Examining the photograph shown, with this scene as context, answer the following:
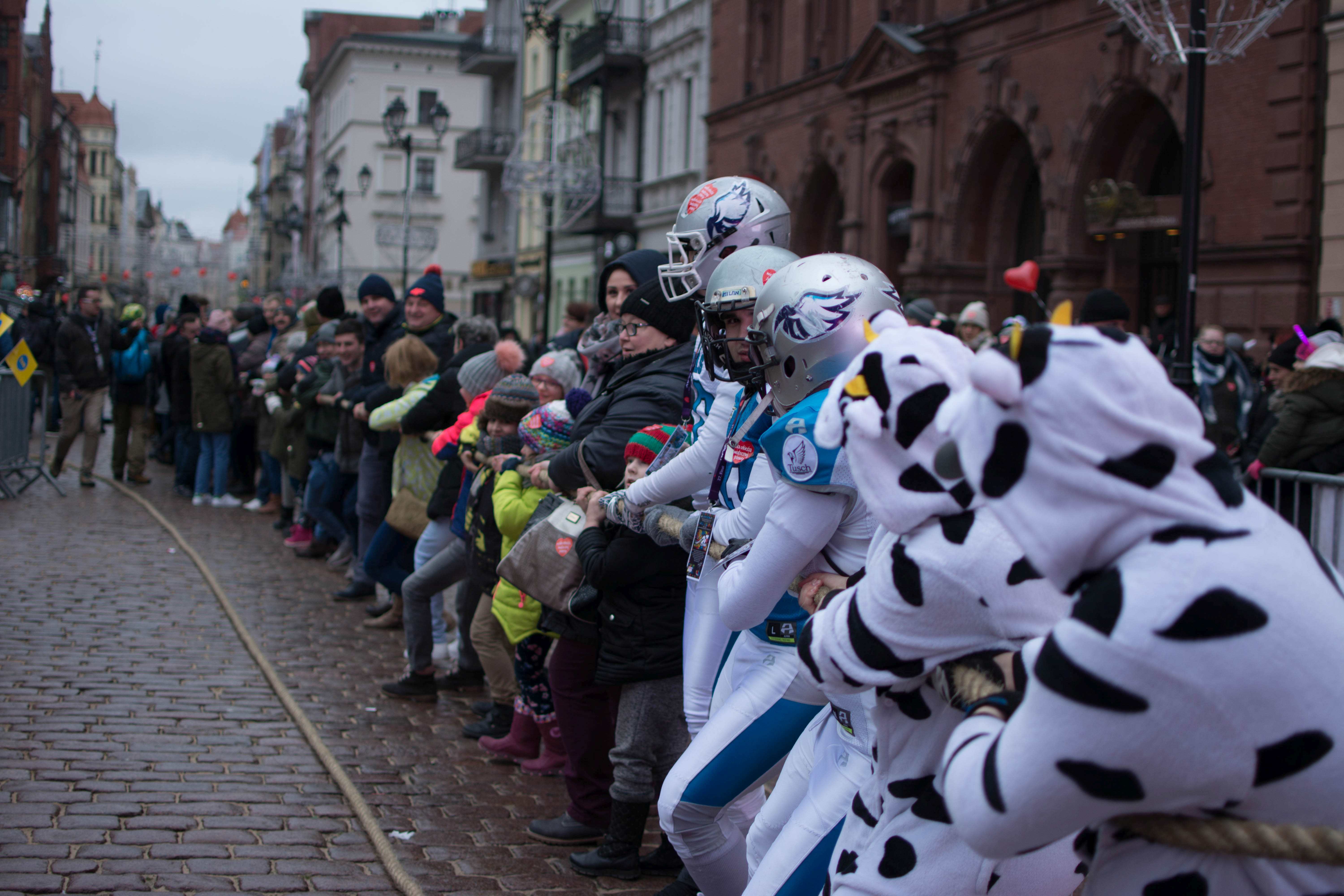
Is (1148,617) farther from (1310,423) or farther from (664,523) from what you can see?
(1310,423)

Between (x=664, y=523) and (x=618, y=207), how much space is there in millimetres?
31639

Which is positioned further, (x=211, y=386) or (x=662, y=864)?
(x=211, y=386)

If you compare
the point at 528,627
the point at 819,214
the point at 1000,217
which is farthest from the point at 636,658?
the point at 819,214

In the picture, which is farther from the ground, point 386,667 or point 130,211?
point 130,211

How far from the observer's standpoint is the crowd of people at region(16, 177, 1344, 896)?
1.69m

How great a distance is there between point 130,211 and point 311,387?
184147 mm

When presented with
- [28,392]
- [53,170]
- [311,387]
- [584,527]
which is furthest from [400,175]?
[584,527]

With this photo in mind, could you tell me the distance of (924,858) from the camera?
2426mm

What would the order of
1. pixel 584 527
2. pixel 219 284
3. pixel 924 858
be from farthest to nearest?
pixel 219 284
pixel 584 527
pixel 924 858

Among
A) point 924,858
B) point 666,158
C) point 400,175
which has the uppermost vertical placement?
point 400,175

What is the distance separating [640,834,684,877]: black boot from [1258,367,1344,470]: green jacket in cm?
467

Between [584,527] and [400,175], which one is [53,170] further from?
[584,527]

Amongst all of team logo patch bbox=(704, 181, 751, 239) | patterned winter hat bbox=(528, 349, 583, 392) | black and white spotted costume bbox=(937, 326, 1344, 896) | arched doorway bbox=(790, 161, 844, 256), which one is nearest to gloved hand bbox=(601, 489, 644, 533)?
team logo patch bbox=(704, 181, 751, 239)

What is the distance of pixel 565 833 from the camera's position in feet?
16.4
